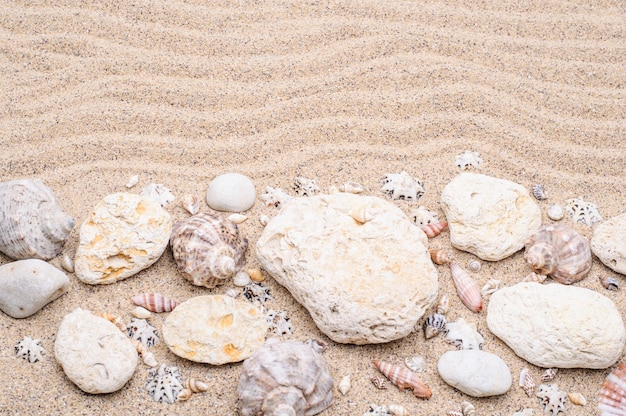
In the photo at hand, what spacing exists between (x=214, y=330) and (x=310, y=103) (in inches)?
58.5

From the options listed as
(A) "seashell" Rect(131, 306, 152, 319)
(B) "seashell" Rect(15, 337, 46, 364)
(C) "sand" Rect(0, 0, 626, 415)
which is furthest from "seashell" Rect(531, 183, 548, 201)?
(B) "seashell" Rect(15, 337, 46, 364)

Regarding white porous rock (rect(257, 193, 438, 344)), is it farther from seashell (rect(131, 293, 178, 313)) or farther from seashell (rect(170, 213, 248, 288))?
seashell (rect(131, 293, 178, 313))

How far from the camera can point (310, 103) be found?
363 centimetres

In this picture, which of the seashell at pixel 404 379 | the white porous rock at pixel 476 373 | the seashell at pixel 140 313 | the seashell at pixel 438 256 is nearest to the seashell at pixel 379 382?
the seashell at pixel 404 379

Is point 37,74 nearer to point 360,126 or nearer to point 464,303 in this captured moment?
point 360,126

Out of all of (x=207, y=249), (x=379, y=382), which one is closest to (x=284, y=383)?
(x=379, y=382)

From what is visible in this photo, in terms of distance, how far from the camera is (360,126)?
359 centimetres

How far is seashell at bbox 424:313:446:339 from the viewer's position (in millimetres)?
2918

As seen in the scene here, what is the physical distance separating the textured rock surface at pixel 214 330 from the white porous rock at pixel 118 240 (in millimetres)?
326

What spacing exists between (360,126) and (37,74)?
1.89 metres

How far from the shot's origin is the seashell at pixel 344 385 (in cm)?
275

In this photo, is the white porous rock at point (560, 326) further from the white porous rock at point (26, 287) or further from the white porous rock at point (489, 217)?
the white porous rock at point (26, 287)

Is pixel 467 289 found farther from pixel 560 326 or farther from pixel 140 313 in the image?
pixel 140 313

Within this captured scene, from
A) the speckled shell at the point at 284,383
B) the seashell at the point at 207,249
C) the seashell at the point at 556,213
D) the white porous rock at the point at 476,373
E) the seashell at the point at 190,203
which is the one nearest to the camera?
the speckled shell at the point at 284,383
